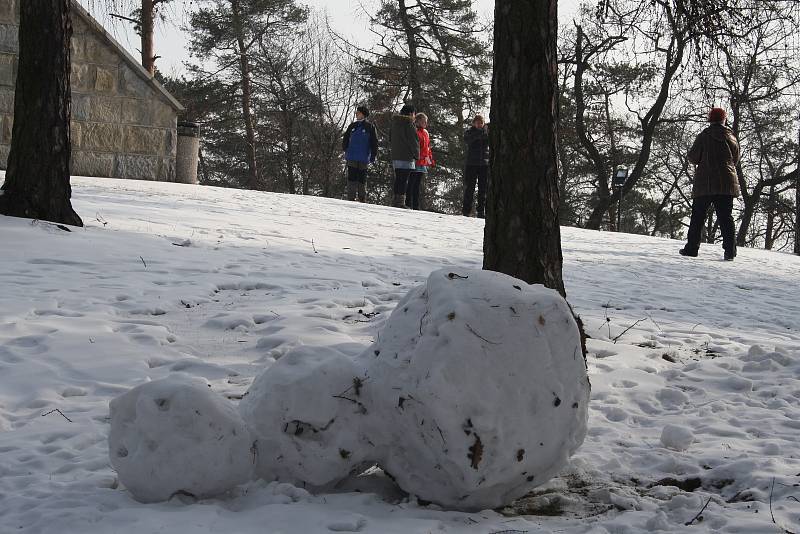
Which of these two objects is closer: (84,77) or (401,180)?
(84,77)

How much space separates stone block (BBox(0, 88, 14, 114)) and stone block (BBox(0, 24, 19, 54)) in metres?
0.60

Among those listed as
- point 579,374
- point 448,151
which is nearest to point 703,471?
point 579,374

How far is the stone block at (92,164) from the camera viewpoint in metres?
12.6

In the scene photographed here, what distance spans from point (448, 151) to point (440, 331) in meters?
23.6

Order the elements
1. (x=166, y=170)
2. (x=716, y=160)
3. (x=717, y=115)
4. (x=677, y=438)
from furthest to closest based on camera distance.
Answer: (x=166, y=170)
(x=716, y=160)
(x=717, y=115)
(x=677, y=438)

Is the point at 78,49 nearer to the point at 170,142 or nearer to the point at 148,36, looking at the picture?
the point at 170,142

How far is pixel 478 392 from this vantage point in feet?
8.25

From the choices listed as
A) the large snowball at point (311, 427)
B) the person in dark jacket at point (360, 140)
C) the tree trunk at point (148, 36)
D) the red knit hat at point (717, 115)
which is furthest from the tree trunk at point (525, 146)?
the tree trunk at point (148, 36)

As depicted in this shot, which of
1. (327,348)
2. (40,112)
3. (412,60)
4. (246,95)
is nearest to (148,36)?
(246,95)

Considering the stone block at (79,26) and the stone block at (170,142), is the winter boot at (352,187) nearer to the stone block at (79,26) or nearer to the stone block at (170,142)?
the stone block at (170,142)

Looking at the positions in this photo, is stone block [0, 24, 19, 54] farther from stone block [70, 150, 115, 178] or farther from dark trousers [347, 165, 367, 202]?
dark trousers [347, 165, 367, 202]

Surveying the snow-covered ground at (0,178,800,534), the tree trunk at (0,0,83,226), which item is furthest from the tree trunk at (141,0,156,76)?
the tree trunk at (0,0,83,226)

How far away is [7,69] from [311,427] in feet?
37.0

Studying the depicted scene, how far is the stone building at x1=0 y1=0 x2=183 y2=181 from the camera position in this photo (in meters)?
11.8
